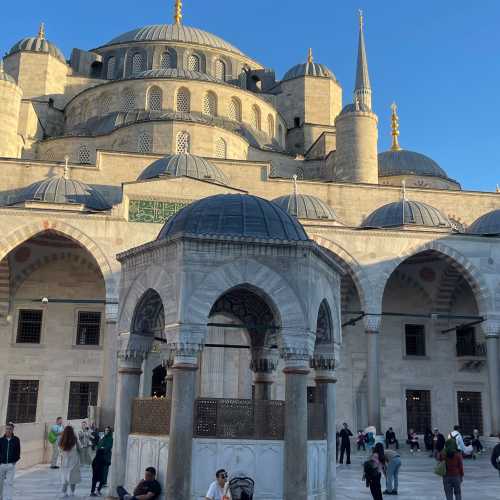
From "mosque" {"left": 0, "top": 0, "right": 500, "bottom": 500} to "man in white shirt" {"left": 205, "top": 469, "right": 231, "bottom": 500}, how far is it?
490 mm

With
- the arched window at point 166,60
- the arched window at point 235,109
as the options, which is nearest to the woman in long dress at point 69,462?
the arched window at point 235,109

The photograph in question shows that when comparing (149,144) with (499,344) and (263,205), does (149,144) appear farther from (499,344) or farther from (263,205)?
(263,205)

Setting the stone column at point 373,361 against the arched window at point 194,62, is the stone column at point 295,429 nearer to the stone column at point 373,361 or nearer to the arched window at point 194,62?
the stone column at point 373,361

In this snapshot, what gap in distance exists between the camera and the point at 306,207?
17.4 meters

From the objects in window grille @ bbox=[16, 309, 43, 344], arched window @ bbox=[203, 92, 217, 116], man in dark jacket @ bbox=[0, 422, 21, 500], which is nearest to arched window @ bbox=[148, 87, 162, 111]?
arched window @ bbox=[203, 92, 217, 116]

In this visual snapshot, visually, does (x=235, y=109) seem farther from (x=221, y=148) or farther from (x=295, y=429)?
(x=295, y=429)

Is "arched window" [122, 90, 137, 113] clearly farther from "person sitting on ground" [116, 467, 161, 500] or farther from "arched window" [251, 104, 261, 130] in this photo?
"person sitting on ground" [116, 467, 161, 500]

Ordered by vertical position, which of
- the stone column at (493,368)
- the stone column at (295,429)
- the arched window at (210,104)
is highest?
the arched window at (210,104)

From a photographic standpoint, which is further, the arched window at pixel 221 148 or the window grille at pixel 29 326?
the arched window at pixel 221 148

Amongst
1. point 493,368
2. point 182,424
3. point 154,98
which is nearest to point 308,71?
point 154,98

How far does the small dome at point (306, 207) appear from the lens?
56.7ft

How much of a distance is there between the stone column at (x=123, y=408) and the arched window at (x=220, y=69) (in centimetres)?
2139

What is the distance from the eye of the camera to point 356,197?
19.7 m

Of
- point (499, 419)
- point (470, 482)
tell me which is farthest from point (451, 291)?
point (470, 482)
